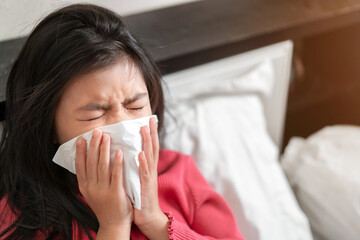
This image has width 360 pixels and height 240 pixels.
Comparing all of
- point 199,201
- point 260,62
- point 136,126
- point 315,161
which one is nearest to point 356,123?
point 315,161

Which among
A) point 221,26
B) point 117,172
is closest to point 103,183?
point 117,172

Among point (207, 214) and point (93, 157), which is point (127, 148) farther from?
point (207, 214)

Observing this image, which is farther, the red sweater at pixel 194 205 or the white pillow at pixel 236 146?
the white pillow at pixel 236 146

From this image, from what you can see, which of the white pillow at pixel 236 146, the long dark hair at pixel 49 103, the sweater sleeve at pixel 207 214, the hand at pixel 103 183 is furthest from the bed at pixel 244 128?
the hand at pixel 103 183

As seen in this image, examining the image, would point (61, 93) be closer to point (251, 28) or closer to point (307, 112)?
point (251, 28)

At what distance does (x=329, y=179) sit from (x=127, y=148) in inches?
24.7

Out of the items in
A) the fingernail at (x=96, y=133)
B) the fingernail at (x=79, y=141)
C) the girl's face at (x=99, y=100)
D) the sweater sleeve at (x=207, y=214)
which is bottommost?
the sweater sleeve at (x=207, y=214)

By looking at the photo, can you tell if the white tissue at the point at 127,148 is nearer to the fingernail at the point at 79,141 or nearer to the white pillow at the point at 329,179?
the fingernail at the point at 79,141

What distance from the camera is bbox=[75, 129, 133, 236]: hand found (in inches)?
29.0

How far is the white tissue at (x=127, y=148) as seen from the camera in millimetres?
740

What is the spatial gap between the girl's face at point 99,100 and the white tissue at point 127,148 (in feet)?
0.06

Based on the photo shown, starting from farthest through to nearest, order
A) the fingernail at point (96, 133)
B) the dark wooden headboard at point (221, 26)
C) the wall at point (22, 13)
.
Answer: the dark wooden headboard at point (221, 26), the wall at point (22, 13), the fingernail at point (96, 133)

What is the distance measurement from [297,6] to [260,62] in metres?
0.22

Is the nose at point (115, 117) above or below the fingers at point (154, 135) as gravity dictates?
above
